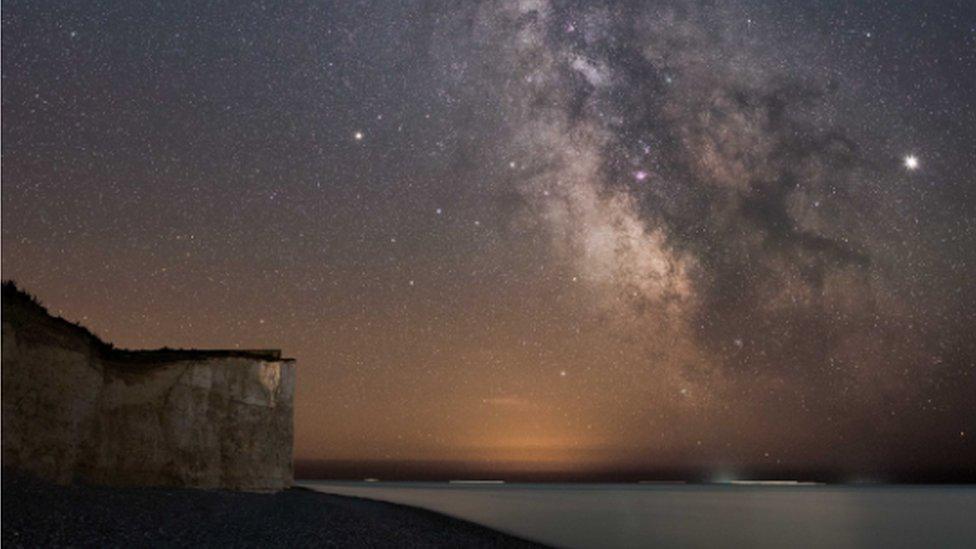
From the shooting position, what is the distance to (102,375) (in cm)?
2177

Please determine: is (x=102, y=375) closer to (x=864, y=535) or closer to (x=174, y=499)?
(x=174, y=499)

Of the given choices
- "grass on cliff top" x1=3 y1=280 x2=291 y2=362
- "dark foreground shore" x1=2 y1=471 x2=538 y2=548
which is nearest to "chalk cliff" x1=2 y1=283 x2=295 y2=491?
"grass on cliff top" x1=3 y1=280 x2=291 y2=362

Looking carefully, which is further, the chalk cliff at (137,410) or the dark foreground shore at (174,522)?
the chalk cliff at (137,410)

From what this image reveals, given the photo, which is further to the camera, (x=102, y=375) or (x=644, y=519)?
(x=644, y=519)

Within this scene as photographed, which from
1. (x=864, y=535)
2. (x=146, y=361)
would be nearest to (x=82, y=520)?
(x=146, y=361)

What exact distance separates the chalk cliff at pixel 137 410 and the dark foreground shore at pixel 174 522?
3203mm

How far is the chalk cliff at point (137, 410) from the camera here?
1738 centimetres

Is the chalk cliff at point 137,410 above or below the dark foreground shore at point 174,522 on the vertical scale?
above

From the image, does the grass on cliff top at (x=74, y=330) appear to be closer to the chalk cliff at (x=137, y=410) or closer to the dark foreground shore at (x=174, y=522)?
the chalk cliff at (x=137, y=410)

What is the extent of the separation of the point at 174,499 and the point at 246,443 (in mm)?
9588

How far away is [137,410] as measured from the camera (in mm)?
22844

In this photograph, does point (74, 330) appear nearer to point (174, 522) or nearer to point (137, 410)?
point (137, 410)

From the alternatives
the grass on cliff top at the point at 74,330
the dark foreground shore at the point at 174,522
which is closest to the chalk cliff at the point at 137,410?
the grass on cliff top at the point at 74,330

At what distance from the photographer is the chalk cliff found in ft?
57.0
